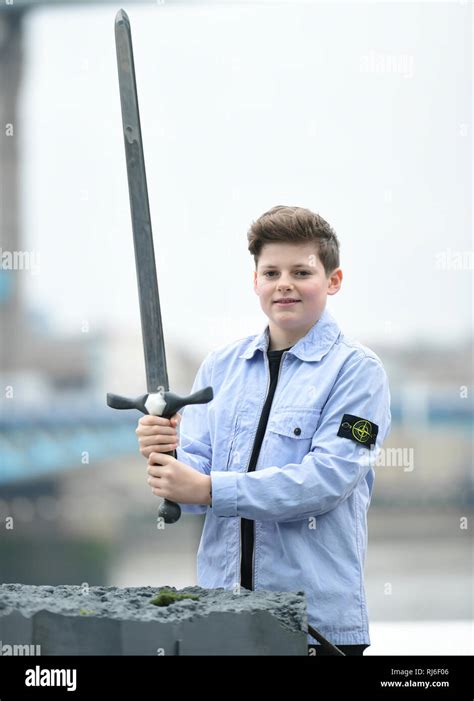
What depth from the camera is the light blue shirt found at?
1.09 meters

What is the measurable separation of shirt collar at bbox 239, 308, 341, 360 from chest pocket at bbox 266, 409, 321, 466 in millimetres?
83

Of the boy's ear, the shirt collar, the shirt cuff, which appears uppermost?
the boy's ear

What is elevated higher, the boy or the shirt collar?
the shirt collar

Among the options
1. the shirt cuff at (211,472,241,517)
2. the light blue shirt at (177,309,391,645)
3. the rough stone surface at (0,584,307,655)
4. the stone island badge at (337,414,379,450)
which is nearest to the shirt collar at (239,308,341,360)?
the light blue shirt at (177,309,391,645)

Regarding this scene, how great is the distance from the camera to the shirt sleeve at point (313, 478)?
108 cm

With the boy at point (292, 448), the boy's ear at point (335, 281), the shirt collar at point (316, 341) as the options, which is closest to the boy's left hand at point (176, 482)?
the boy at point (292, 448)

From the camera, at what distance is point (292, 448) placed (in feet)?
3.85

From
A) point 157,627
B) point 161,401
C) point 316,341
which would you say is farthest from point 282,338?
point 157,627

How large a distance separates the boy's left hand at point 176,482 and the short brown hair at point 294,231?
1.01 feet

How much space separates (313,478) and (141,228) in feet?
1.11

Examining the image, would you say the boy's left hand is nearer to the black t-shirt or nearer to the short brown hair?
the black t-shirt

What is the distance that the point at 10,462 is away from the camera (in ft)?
20.7

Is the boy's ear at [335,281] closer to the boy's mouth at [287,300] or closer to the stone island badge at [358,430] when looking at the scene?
the boy's mouth at [287,300]
